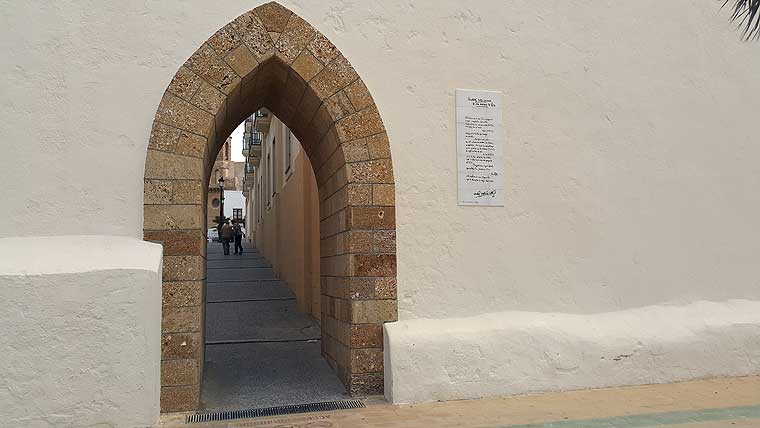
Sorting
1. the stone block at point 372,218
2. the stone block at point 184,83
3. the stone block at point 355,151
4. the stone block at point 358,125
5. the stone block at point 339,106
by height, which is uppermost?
the stone block at point 184,83

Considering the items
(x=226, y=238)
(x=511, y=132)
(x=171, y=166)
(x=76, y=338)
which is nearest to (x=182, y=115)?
(x=171, y=166)

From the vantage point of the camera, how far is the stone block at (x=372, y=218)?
4730 mm

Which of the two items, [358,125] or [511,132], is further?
[511,132]

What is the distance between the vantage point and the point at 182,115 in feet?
14.6

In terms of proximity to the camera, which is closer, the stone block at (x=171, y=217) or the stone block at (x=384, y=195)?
the stone block at (x=171, y=217)

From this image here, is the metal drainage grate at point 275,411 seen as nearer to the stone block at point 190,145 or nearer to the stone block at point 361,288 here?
the stone block at point 361,288

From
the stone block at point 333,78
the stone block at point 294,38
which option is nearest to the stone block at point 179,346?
the stone block at point 333,78

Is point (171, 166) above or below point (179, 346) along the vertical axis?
above

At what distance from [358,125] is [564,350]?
7.93 ft

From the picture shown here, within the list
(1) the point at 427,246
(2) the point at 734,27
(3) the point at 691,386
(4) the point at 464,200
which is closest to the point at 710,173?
(2) the point at 734,27

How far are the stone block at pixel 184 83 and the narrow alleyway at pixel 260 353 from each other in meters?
2.29

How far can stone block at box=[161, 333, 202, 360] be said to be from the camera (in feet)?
14.2

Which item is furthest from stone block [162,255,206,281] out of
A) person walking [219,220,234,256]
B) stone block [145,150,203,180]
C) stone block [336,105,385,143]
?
person walking [219,220,234,256]

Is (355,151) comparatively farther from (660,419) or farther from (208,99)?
(660,419)
